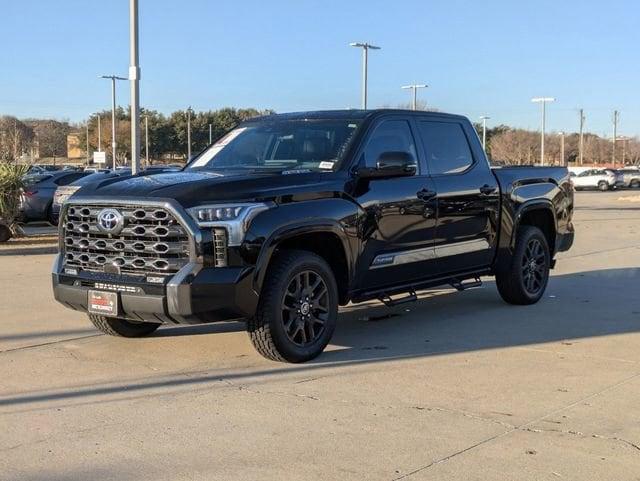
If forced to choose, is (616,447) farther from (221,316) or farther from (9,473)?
(9,473)

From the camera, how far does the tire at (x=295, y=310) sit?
595cm

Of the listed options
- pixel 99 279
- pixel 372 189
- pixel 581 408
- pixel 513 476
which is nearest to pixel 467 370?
pixel 581 408

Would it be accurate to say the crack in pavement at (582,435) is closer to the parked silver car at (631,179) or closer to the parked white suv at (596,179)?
the parked white suv at (596,179)

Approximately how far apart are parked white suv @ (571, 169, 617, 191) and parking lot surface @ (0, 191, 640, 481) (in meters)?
53.7

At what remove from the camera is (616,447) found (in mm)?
4457

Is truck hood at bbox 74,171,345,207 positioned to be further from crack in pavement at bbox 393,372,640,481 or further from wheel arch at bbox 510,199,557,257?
wheel arch at bbox 510,199,557,257

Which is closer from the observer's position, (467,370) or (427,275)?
(467,370)

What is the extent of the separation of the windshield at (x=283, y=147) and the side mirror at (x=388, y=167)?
0.88 ft

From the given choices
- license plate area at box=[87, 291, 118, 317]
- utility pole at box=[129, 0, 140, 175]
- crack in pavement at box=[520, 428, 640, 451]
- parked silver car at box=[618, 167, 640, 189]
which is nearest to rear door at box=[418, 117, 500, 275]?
crack in pavement at box=[520, 428, 640, 451]

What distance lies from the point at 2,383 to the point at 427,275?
3.83 meters

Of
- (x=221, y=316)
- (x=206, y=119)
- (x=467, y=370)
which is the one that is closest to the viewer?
(x=221, y=316)

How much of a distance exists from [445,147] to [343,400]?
11.4 ft

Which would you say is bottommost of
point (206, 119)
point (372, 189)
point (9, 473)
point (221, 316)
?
point (9, 473)

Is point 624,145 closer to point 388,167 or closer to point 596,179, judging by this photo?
point 596,179
